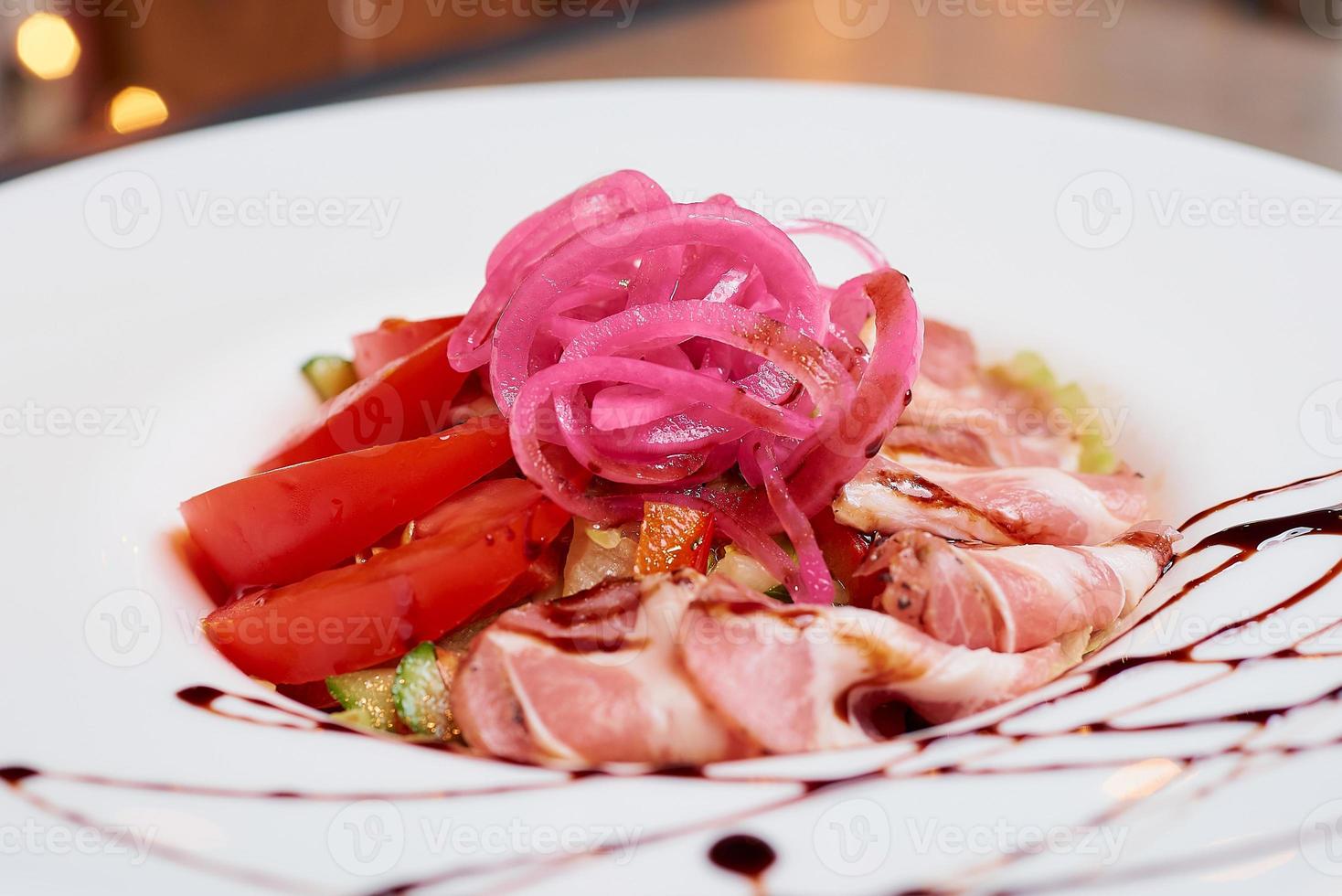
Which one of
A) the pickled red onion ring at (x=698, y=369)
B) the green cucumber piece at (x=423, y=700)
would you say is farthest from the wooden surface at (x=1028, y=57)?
the green cucumber piece at (x=423, y=700)

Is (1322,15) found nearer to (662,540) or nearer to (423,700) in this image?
(662,540)

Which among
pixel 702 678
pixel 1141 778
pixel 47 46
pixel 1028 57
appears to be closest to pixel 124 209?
pixel 702 678

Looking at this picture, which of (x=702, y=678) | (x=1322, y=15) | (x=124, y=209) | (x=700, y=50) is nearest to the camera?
(x=702, y=678)

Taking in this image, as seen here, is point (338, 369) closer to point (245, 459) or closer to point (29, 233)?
point (245, 459)

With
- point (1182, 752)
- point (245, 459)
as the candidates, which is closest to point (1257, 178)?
point (1182, 752)

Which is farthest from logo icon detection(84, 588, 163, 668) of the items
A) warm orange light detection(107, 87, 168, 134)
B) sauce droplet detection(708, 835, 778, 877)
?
warm orange light detection(107, 87, 168, 134)

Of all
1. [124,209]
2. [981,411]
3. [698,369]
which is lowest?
[981,411]
